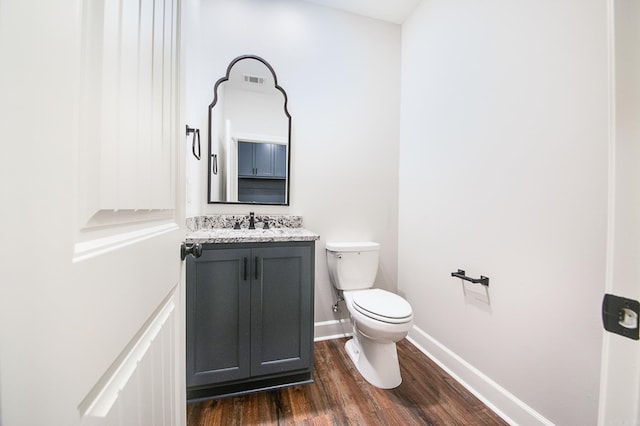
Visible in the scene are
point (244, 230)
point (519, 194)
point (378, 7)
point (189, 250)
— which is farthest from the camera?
point (378, 7)

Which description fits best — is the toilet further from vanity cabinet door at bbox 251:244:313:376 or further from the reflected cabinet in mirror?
the reflected cabinet in mirror

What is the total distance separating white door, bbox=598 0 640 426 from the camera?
444 mm

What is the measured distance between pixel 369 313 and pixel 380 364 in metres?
0.36

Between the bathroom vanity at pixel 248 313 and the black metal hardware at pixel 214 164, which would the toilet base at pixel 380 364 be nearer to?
the bathroom vanity at pixel 248 313

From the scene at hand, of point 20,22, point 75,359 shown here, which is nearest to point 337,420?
point 75,359

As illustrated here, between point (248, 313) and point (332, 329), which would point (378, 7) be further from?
point (332, 329)

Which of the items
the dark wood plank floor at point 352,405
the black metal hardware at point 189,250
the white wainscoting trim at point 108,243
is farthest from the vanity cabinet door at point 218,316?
the white wainscoting trim at point 108,243

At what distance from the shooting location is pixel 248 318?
1.36 m

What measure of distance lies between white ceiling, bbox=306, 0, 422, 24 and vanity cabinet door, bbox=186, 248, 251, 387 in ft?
6.83

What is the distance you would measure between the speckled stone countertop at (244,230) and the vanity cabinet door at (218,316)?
77 millimetres

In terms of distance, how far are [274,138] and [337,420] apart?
1833 mm

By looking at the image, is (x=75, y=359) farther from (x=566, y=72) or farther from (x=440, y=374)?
(x=440, y=374)

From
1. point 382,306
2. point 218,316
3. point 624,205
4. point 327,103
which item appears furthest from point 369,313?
point 327,103

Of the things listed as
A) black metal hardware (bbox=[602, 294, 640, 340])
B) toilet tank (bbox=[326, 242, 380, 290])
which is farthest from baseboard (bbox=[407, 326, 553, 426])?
black metal hardware (bbox=[602, 294, 640, 340])
